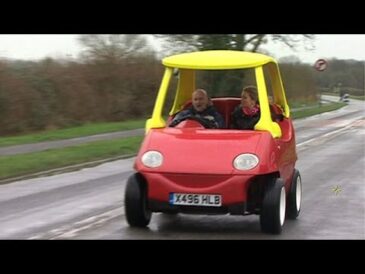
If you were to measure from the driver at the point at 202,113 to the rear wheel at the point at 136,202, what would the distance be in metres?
1.07

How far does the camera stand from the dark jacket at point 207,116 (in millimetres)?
8312

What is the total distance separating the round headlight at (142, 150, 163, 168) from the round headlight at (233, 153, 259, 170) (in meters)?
0.86

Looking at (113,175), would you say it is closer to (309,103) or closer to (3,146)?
(3,146)

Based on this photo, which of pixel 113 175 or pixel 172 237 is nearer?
pixel 172 237

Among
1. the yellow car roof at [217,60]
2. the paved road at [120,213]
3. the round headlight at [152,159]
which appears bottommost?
the paved road at [120,213]

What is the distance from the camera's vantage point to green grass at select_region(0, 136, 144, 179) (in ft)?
48.0

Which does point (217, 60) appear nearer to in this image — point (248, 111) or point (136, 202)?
point (248, 111)

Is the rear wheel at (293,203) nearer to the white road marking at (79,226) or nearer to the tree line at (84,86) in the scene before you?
the white road marking at (79,226)

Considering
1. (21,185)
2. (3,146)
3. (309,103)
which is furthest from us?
(309,103)

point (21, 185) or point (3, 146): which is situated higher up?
point (21, 185)

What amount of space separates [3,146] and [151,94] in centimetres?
1721

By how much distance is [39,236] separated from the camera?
737 cm

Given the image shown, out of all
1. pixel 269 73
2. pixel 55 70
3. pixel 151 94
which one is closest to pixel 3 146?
pixel 55 70

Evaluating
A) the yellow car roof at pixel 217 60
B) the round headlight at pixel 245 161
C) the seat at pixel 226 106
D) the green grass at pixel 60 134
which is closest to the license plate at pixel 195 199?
the round headlight at pixel 245 161
